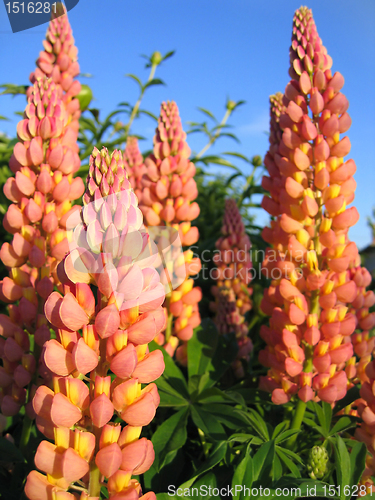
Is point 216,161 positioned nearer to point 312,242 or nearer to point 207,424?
point 312,242

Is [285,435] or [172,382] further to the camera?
[172,382]

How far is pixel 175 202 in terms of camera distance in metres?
1.59

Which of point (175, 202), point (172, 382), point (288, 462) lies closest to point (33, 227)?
point (175, 202)

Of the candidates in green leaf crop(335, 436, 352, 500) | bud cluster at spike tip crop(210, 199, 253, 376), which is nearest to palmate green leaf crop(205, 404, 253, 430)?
green leaf crop(335, 436, 352, 500)

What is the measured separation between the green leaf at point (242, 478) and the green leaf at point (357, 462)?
0.93ft

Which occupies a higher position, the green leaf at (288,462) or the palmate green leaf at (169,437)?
the palmate green leaf at (169,437)

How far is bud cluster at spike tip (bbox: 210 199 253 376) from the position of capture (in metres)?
1.83

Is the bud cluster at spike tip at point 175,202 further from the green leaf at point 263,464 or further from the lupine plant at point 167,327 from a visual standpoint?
the green leaf at point 263,464

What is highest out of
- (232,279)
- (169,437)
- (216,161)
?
(216,161)

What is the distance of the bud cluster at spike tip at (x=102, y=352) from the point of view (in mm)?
656

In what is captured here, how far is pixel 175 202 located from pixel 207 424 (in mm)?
865

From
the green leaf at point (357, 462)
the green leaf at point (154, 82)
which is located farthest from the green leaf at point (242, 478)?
the green leaf at point (154, 82)

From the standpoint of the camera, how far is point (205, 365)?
1.45 metres

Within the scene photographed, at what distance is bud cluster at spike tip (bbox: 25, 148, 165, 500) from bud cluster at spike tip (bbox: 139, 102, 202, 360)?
0.73 m
